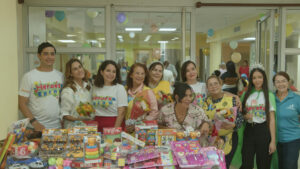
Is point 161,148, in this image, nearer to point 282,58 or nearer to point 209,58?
point 282,58

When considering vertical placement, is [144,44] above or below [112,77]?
above

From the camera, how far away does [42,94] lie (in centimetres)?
280

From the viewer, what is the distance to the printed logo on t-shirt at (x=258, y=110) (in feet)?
10.1

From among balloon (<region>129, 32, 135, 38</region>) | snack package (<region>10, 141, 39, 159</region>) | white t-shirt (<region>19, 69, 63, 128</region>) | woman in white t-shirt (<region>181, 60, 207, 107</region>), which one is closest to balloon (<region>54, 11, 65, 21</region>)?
balloon (<region>129, 32, 135, 38</region>)

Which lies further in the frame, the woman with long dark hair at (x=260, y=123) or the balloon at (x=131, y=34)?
the balloon at (x=131, y=34)

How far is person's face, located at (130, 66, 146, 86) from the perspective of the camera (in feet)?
9.40

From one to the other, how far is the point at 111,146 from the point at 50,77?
126 cm

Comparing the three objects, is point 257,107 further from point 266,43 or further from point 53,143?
point 53,143

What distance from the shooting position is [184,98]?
2.39 metres

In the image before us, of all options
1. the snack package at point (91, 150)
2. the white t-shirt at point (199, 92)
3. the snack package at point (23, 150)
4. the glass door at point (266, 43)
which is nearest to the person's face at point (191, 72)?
the white t-shirt at point (199, 92)

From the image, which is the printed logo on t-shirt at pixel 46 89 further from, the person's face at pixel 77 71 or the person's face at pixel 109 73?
the person's face at pixel 109 73

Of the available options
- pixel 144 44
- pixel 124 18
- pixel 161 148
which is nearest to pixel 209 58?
pixel 144 44

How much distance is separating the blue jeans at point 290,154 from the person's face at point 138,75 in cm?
187

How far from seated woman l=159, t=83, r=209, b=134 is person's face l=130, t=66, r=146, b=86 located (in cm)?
53
